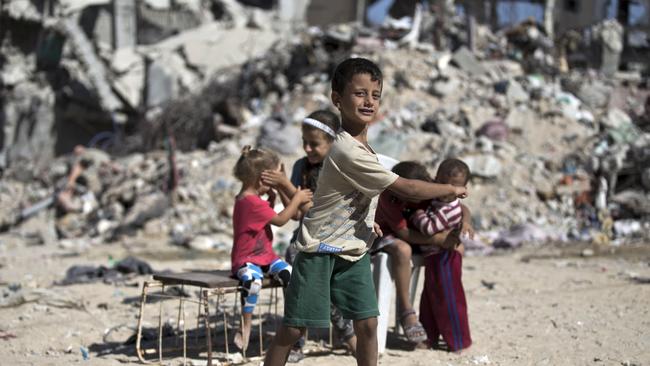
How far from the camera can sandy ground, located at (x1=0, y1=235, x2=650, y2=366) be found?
405 cm

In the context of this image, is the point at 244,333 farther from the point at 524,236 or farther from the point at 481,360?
the point at 524,236

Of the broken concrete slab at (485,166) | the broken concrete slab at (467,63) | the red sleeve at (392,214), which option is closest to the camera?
the red sleeve at (392,214)

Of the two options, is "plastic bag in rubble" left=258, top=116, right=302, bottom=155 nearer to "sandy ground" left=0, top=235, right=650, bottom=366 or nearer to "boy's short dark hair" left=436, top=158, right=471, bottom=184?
"sandy ground" left=0, top=235, right=650, bottom=366

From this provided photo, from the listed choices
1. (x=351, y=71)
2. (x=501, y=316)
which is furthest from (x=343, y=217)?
(x=501, y=316)

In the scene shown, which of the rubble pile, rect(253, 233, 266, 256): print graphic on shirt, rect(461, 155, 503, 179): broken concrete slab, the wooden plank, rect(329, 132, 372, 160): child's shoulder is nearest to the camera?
rect(329, 132, 372, 160): child's shoulder

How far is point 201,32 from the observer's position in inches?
738

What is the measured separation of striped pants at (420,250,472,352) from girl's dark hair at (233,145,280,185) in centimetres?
110

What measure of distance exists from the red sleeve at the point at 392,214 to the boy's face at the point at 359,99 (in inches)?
47.7

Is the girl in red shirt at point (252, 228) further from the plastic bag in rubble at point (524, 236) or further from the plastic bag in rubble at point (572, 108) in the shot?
the plastic bag in rubble at point (572, 108)

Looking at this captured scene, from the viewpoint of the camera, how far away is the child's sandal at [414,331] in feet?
13.3

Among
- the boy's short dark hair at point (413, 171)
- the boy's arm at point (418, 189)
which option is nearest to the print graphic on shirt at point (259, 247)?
the boy's short dark hair at point (413, 171)

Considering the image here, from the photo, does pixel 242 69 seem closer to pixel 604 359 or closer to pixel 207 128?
pixel 207 128

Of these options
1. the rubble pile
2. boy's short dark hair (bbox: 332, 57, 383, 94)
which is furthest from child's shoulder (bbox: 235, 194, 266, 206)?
the rubble pile

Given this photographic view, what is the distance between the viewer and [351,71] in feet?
9.68
